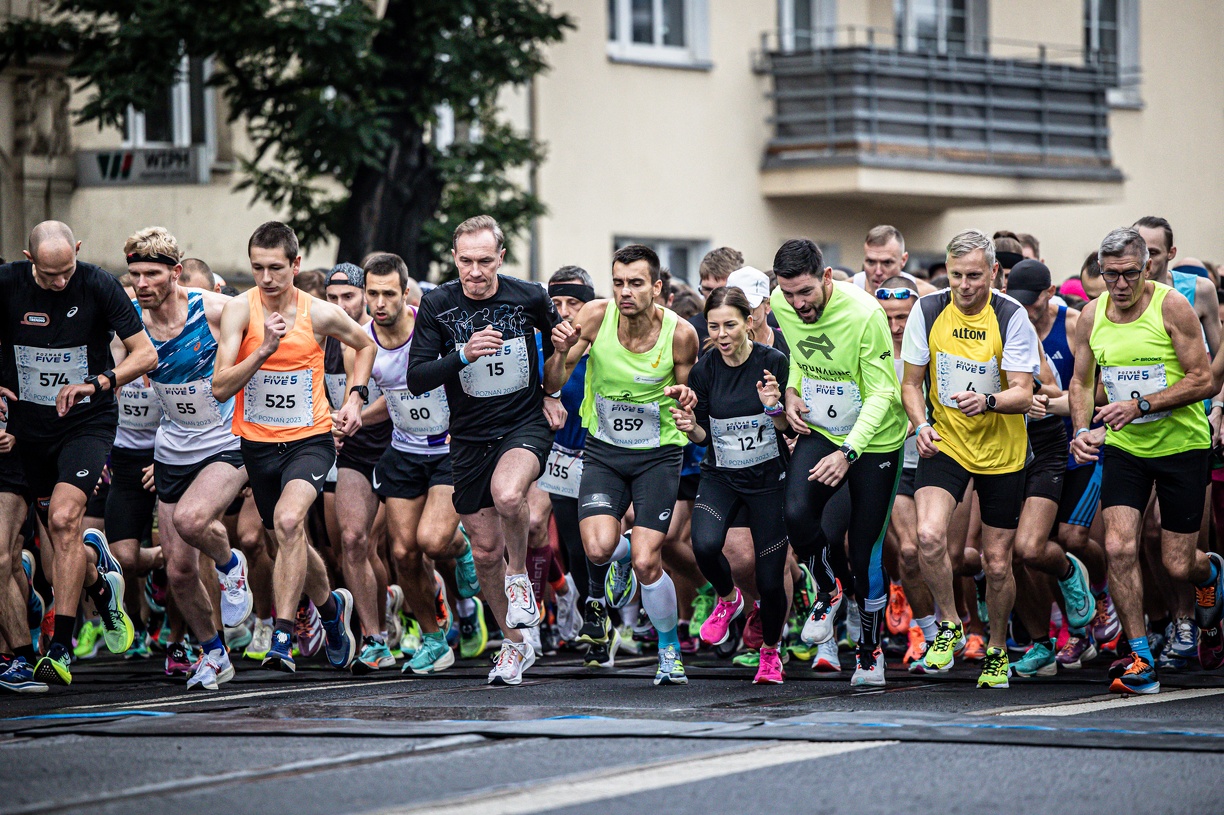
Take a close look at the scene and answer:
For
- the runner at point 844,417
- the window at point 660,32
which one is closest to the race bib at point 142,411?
the runner at point 844,417

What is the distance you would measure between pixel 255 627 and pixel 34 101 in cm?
942

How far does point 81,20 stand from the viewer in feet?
58.0

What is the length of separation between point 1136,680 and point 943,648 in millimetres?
1072

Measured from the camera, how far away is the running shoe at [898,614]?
11828 millimetres

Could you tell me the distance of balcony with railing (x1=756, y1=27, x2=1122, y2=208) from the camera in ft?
80.2

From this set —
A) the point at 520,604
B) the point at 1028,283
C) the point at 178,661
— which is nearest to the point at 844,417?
the point at 1028,283

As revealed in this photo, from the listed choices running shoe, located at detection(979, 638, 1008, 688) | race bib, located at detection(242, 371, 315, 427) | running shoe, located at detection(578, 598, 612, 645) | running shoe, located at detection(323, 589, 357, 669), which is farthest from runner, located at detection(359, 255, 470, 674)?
running shoe, located at detection(979, 638, 1008, 688)

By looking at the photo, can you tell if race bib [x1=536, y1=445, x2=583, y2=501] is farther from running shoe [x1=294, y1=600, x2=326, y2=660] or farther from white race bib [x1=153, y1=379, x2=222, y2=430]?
white race bib [x1=153, y1=379, x2=222, y2=430]

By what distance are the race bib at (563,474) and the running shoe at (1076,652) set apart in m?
2.94

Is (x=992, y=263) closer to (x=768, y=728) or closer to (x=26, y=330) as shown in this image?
(x=768, y=728)

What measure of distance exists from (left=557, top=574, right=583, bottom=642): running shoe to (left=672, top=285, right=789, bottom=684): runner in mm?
2384

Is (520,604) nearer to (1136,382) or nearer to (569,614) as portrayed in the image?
(569,614)

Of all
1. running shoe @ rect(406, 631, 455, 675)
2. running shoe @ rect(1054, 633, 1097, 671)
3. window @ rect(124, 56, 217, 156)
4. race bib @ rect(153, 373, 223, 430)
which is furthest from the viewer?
window @ rect(124, 56, 217, 156)

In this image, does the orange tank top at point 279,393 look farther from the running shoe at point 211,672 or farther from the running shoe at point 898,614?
the running shoe at point 898,614
